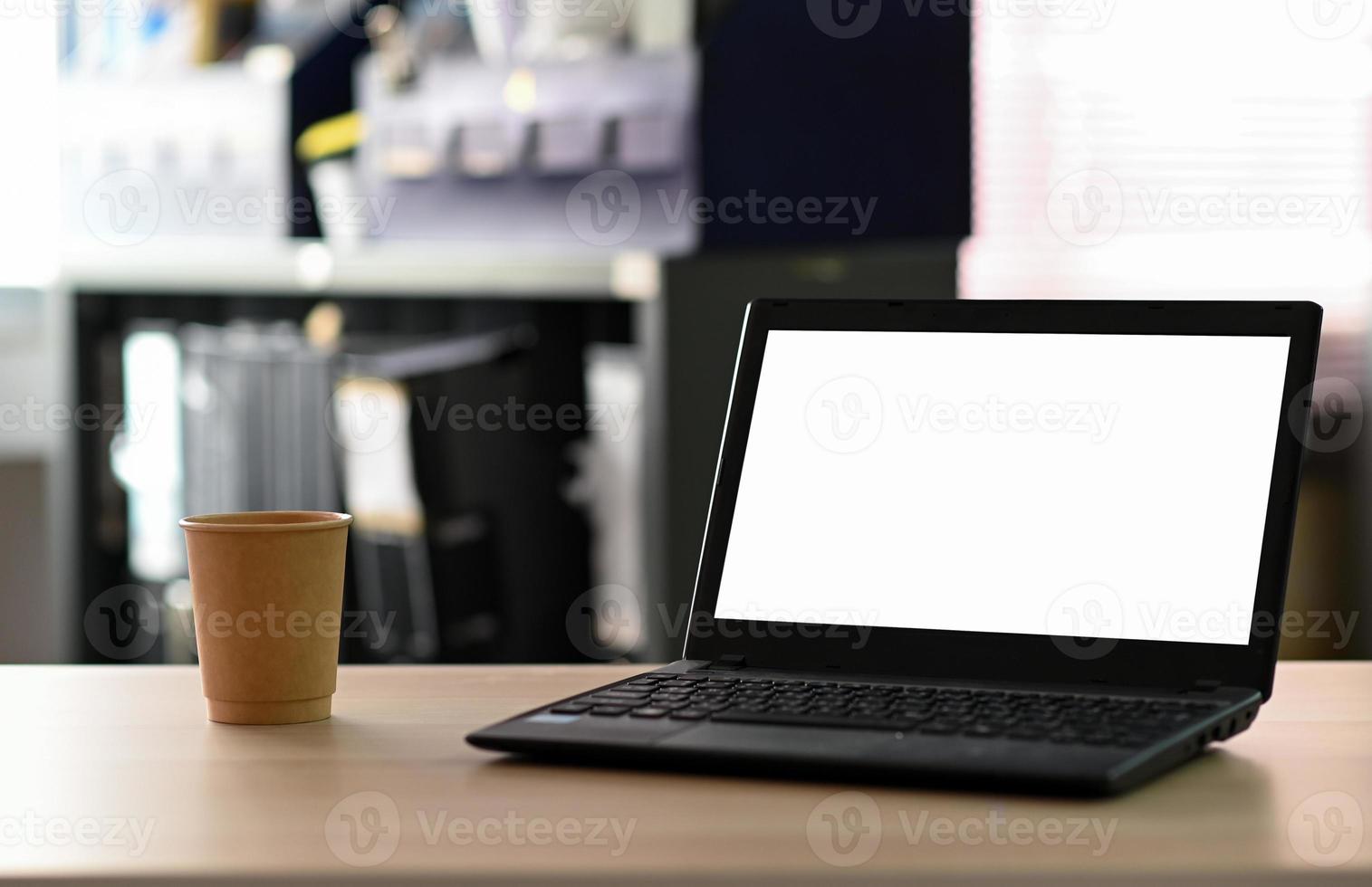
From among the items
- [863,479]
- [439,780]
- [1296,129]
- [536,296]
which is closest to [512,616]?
[536,296]

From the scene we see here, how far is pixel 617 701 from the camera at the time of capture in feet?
2.19

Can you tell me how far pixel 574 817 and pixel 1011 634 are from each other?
0.28 meters

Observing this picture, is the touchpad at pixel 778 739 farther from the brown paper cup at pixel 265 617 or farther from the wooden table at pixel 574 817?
the brown paper cup at pixel 265 617

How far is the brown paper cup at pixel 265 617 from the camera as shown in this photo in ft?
2.40

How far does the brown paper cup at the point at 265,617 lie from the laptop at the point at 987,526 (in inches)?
5.8

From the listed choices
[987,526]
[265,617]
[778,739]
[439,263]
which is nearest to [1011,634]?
[987,526]

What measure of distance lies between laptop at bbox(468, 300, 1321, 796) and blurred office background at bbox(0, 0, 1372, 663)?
4.13ft

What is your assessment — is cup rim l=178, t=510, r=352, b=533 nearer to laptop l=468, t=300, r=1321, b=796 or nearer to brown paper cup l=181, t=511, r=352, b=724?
brown paper cup l=181, t=511, r=352, b=724

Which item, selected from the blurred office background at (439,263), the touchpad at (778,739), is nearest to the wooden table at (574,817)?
the touchpad at (778,739)

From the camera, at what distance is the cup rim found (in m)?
0.74

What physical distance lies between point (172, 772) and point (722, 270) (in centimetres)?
154

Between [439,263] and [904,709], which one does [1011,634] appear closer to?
[904,709]

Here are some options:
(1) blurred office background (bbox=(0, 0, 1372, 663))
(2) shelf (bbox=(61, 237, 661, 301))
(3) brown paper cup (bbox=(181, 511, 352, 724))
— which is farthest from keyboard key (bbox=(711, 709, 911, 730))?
(2) shelf (bbox=(61, 237, 661, 301))

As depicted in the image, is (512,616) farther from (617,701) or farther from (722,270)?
(617,701)
